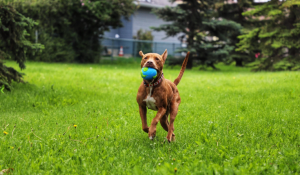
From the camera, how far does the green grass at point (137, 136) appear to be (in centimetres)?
314

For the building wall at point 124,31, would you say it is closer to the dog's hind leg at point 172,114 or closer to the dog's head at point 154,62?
the dog's hind leg at point 172,114

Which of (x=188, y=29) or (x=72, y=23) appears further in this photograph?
(x=72, y=23)

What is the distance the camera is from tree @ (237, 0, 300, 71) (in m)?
15.2

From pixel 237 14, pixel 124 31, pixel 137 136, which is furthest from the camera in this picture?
pixel 124 31

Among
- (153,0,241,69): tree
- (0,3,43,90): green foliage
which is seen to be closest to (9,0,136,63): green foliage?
(153,0,241,69): tree

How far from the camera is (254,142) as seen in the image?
13.1ft

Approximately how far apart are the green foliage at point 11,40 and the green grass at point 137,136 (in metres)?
0.52

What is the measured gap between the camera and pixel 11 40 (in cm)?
743

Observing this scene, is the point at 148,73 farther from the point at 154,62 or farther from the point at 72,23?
the point at 72,23

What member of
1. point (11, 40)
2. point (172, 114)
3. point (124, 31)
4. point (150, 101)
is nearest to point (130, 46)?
point (124, 31)

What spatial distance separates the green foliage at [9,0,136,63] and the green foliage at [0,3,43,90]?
1096 centimetres

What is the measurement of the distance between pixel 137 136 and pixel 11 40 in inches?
202

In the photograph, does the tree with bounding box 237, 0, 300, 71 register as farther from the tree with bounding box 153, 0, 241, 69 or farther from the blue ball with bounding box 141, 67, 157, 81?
the blue ball with bounding box 141, 67, 157, 81

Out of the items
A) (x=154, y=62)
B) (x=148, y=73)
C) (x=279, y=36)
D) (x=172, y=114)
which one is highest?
(x=279, y=36)
